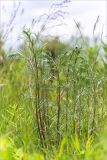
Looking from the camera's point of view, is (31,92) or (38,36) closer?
(38,36)

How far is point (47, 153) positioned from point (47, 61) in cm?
59

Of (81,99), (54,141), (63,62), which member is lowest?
(54,141)

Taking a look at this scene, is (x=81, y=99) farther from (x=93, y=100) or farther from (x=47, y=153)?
(x=47, y=153)

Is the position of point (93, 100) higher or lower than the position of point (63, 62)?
lower

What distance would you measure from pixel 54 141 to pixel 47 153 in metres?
0.39

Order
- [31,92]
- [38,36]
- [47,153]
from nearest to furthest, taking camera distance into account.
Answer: [47,153]
[38,36]
[31,92]

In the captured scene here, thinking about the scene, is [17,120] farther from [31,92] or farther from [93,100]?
[93,100]

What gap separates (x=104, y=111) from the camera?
3.19m

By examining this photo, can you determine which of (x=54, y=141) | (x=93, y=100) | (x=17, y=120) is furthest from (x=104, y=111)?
(x=17, y=120)

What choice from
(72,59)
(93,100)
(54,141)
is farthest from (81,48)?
(54,141)

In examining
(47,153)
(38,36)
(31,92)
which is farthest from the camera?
(31,92)

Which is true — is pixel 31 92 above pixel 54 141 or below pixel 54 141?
above

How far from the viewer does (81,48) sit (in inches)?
118

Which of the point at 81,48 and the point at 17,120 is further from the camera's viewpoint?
the point at 17,120
